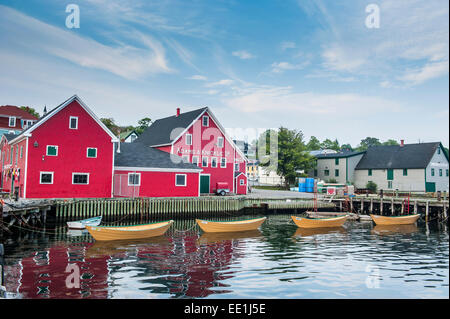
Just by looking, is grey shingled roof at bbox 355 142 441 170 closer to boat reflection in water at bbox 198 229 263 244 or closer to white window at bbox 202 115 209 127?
white window at bbox 202 115 209 127

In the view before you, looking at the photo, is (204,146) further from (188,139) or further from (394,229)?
(394,229)

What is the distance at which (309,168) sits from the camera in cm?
6725

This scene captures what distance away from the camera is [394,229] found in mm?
30906

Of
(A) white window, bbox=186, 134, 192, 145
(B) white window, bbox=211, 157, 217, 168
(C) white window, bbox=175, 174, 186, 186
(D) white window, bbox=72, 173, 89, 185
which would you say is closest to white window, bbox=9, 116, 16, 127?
(A) white window, bbox=186, 134, 192, 145

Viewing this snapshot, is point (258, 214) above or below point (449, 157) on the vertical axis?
below

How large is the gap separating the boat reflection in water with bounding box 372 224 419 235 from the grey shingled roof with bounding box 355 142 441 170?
26.6 m

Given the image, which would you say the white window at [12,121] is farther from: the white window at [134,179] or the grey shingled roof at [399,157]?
the grey shingled roof at [399,157]

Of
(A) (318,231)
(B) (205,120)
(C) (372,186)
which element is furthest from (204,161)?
(C) (372,186)

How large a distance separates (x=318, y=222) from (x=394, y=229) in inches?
266
